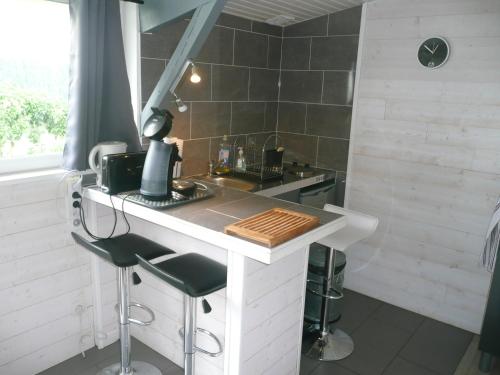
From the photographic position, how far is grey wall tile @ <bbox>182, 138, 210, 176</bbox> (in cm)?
275

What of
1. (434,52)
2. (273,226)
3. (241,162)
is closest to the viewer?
(273,226)

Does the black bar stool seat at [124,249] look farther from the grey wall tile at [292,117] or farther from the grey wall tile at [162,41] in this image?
the grey wall tile at [292,117]

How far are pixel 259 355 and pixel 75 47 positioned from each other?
5.32 ft

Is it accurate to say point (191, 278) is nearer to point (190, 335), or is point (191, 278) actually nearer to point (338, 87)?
point (190, 335)

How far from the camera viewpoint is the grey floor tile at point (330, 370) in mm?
2279

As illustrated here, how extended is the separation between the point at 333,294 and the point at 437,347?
2.33 ft

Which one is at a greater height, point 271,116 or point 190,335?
point 271,116

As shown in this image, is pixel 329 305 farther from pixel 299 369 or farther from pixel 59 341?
pixel 59 341

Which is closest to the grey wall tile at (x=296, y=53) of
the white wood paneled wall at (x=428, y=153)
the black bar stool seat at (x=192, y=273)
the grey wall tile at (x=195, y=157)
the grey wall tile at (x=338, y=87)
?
the grey wall tile at (x=338, y=87)

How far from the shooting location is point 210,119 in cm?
287

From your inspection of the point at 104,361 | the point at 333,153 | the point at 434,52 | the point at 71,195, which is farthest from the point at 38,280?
the point at 434,52

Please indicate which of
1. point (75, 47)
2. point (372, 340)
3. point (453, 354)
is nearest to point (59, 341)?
point (75, 47)

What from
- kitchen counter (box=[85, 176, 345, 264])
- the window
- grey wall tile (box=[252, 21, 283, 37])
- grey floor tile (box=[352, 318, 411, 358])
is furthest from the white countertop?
grey wall tile (box=[252, 21, 283, 37])

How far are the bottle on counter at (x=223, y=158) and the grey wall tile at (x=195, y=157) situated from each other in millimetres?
95
